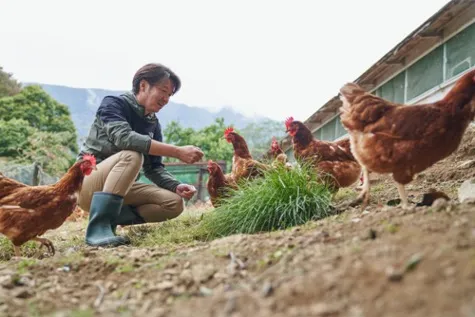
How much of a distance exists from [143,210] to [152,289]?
Result: 2773 millimetres

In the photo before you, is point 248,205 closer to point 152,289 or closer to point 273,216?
point 273,216

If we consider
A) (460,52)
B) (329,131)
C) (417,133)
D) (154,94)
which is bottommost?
(417,133)

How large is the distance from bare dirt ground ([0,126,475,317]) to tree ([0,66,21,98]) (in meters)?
22.3

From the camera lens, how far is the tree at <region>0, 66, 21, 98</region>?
20.9 metres

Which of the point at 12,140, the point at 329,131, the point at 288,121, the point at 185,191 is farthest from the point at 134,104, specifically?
the point at 12,140

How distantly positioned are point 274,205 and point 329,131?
7.62 metres

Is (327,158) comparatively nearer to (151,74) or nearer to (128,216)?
(151,74)

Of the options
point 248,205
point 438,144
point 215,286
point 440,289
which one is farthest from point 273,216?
point 440,289

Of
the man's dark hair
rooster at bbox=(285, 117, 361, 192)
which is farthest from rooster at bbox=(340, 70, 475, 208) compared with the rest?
the man's dark hair

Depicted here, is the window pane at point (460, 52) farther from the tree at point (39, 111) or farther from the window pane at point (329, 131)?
the tree at point (39, 111)

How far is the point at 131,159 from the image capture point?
143 inches

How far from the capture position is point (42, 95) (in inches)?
799

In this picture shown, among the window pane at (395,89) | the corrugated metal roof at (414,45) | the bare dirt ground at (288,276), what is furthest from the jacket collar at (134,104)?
the window pane at (395,89)

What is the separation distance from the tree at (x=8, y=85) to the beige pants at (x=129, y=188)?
20.2m
